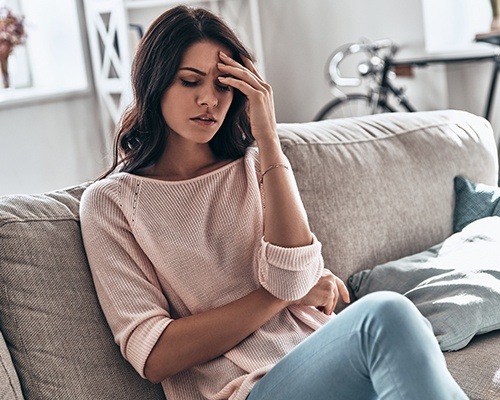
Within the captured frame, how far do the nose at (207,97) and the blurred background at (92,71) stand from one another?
9.13ft

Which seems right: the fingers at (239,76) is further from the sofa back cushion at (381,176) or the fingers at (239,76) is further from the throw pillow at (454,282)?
the throw pillow at (454,282)

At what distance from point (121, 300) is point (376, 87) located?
3.72 meters

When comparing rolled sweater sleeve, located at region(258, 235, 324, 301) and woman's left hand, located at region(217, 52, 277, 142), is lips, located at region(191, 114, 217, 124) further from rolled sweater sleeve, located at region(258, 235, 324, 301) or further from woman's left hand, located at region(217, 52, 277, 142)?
rolled sweater sleeve, located at region(258, 235, 324, 301)

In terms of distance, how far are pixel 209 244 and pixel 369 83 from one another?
363 centimetres

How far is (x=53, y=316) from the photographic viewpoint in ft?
5.18

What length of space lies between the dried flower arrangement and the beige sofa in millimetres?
2523

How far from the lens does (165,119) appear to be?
173 cm

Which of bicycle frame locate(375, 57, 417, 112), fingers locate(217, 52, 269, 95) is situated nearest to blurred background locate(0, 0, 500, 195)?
bicycle frame locate(375, 57, 417, 112)

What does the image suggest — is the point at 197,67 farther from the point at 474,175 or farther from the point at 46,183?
the point at 46,183

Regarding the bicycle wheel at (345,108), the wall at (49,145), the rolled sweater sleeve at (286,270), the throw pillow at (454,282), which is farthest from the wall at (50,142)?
the rolled sweater sleeve at (286,270)

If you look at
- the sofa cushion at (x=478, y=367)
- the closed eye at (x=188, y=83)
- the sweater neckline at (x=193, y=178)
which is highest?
the closed eye at (x=188, y=83)

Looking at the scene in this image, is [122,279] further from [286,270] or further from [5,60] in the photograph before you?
[5,60]

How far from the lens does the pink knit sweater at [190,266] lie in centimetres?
156

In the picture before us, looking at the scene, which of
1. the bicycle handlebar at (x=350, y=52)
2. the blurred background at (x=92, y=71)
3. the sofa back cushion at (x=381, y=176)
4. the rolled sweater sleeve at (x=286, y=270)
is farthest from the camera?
the bicycle handlebar at (x=350, y=52)
